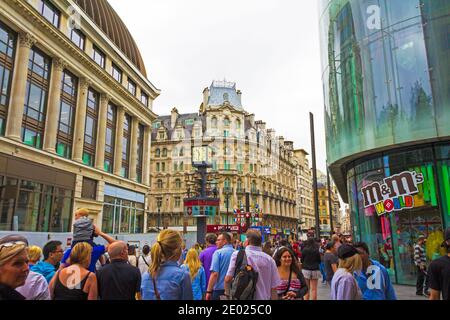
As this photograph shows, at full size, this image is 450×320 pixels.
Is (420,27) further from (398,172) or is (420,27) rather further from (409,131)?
(398,172)

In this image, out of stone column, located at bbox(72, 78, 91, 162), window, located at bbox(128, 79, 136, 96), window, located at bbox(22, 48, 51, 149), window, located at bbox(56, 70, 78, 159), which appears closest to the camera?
window, located at bbox(22, 48, 51, 149)

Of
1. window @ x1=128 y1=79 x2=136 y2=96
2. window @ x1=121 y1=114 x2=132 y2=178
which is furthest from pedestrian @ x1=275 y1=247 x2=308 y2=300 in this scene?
window @ x1=128 y1=79 x2=136 y2=96

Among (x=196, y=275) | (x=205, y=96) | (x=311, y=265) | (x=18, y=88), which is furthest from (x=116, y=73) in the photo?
(x=196, y=275)

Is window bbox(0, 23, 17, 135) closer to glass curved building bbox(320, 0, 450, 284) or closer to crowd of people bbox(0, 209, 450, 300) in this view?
crowd of people bbox(0, 209, 450, 300)

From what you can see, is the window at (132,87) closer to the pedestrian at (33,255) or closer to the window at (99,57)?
the window at (99,57)

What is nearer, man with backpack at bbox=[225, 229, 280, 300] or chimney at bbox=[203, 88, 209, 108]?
man with backpack at bbox=[225, 229, 280, 300]

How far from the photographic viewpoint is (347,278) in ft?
12.4

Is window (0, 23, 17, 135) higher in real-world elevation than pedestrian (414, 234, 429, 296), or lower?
higher

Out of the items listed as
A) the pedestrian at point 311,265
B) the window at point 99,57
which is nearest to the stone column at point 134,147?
the window at point 99,57

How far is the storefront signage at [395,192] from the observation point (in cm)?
1262

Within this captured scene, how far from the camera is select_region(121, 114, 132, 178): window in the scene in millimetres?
37906

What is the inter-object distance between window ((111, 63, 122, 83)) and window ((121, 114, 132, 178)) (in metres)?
4.77
